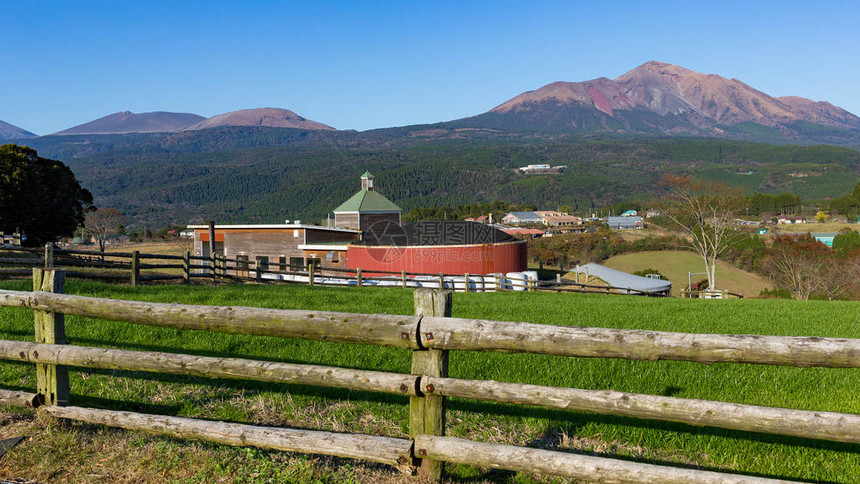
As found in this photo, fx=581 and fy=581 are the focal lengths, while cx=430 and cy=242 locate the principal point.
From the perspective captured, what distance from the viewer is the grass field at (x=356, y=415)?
4273 millimetres

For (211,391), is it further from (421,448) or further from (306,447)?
(421,448)

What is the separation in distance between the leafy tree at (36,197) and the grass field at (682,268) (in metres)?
50.9

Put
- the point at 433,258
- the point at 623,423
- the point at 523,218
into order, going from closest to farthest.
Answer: the point at 623,423 < the point at 433,258 < the point at 523,218

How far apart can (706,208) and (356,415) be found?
44.8m

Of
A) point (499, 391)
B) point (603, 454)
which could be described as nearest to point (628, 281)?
point (603, 454)

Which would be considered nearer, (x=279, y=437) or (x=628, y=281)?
(x=279, y=437)

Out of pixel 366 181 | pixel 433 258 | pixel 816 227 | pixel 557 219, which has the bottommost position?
pixel 816 227

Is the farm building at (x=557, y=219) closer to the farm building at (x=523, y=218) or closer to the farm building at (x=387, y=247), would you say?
the farm building at (x=523, y=218)

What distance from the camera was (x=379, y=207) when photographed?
178 ft

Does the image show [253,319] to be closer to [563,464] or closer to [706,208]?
[563,464]

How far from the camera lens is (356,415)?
17.6 feet

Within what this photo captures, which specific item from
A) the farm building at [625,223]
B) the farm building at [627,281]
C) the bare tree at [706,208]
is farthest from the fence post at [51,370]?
the farm building at [625,223]

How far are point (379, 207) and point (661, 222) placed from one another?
60802 millimetres

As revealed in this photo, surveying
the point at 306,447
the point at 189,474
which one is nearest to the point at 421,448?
the point at 306,447
